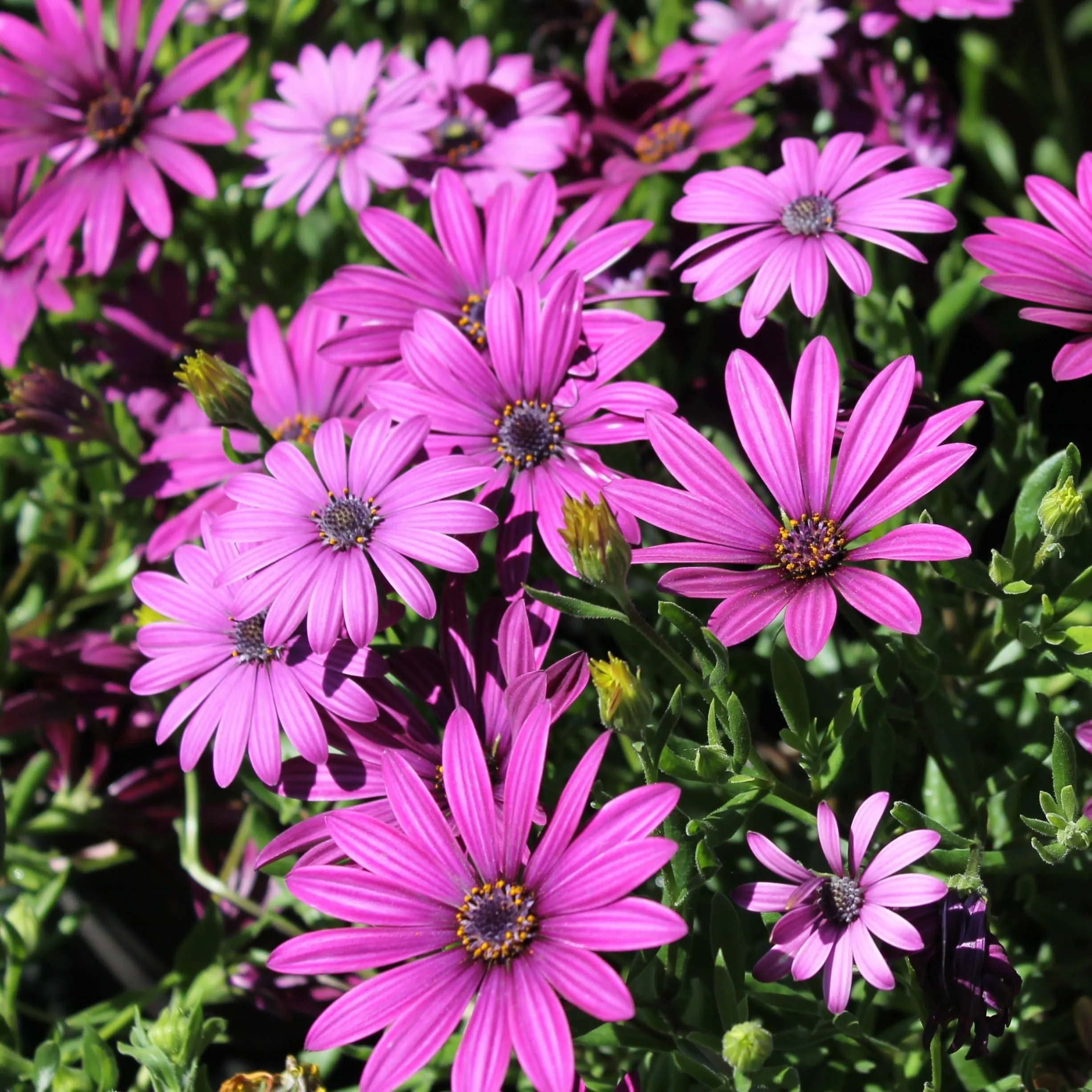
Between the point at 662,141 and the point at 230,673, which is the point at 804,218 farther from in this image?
the point at 230,673

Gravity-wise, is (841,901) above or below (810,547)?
below

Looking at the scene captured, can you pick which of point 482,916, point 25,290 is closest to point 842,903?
point 482,916

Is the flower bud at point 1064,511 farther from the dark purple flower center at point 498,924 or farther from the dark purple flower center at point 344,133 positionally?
the dark purple flower center at point 344,133

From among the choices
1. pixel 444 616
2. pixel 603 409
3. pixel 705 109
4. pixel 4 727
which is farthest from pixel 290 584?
pixel 705 109

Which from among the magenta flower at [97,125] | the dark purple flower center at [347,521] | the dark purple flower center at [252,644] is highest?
the magenta flower at [97,125]

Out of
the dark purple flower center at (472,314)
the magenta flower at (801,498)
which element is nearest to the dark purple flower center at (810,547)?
the magenta flower at (801,498)

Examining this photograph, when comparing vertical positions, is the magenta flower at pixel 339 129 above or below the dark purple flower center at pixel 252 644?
above

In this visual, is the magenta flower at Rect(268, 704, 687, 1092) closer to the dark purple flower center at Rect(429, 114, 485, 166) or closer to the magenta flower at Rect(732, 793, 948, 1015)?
the magenta flower at Rect(732, 793, 948, 1015)
